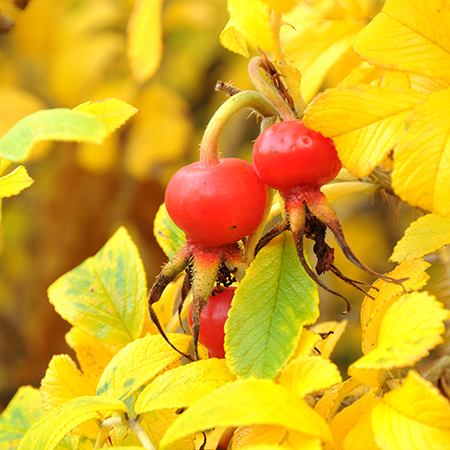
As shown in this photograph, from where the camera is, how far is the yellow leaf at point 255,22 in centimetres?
55

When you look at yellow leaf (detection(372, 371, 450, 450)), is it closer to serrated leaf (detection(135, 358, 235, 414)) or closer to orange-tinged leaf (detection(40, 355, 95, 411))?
serrated leaf (detection(135, 358, 235, 414))

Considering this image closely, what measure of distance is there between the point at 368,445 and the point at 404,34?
40 centimetres

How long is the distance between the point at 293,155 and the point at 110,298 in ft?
1.33

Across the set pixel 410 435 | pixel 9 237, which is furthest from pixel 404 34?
pixel 9 237

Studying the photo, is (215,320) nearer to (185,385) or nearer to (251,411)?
(185,385)

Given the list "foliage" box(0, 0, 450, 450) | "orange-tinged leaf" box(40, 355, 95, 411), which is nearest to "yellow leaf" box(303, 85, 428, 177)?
"foliage" box(0, 0, 450, 450)

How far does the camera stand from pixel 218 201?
1.90ft

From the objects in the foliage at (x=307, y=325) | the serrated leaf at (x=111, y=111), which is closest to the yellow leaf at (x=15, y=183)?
the foliage at (x=307, y=325)

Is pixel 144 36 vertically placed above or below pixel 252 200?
above

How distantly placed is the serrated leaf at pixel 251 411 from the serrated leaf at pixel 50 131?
227mm

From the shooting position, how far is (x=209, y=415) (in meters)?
0.42

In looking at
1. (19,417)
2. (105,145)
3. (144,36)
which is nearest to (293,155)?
(19,417)

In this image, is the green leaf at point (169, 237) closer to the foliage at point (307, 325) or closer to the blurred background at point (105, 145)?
the foliage at point (307, 325)

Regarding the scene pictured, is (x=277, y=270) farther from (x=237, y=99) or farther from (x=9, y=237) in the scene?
(x=9, y=237)
